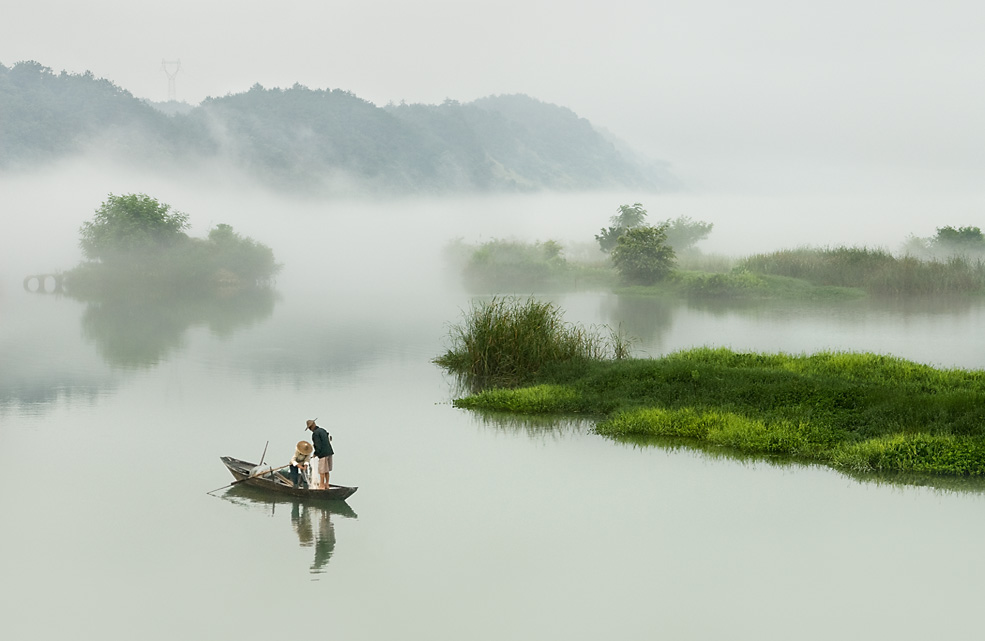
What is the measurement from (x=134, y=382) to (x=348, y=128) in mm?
155233

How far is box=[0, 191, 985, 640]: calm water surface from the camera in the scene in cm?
882

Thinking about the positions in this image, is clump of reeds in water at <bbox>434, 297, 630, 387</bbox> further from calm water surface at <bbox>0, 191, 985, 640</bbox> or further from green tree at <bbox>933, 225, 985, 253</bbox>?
green tree at <bbox>933, 225, 985, 253</bbox>

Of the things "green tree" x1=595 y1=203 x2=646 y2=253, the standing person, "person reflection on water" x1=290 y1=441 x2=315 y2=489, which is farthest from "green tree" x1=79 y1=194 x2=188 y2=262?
the standing person

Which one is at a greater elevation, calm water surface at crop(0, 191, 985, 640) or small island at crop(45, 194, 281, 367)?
small island at crop(45, 194, 281, 367)

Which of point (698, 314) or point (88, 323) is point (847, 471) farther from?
point (88, 323)

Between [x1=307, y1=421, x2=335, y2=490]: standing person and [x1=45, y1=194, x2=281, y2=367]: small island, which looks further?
[x1=45, y1=194, x2=281, y2=367]: small island

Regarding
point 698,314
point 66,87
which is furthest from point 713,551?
point 66,87

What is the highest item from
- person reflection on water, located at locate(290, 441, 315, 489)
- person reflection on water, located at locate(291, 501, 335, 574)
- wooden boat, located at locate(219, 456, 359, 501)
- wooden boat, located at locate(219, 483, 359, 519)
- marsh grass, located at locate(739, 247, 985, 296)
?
marsh grass, located at locate(739, 247, 985, 296)

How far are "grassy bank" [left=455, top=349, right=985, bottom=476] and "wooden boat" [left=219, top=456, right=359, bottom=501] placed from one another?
18.5ft

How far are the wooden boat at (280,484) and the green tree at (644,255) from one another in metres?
39.0

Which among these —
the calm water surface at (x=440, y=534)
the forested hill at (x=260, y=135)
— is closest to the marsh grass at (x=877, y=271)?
the calm water surface at (x=440, y=534)

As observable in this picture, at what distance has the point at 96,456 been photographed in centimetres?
1529

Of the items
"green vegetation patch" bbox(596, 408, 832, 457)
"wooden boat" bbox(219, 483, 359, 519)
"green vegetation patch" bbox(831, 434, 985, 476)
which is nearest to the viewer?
"wooden boat" bbox(219, 483, 359, 519)

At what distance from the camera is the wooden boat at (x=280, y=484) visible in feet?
39.6
